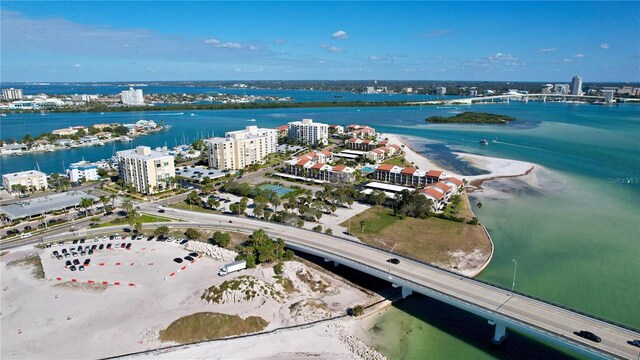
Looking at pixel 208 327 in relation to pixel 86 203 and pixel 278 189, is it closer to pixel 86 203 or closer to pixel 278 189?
pixel 86 203

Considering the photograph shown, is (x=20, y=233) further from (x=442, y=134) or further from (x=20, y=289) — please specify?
(x=442, y=134)

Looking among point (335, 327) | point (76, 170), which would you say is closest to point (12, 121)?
point (76, 170)

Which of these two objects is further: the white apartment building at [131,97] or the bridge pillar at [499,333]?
the white apartment building at [131,97]

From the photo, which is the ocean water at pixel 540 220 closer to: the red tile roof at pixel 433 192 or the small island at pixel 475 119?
the red tile roof at pixel 433 192

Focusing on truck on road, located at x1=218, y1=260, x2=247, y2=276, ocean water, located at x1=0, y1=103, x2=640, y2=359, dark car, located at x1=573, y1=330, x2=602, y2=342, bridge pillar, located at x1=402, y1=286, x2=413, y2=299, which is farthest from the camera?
truck on road, located at x1=218, y1=260, x2=247, y2=276

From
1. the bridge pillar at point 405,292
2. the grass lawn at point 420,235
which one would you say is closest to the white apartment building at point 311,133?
the grass lawn at point 420,235

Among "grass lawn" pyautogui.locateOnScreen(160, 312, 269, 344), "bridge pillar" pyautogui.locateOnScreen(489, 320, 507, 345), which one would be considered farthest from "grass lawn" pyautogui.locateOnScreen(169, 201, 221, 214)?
"bridge pillar" pyautogui.locateOnScreen(489, 320, 507, 345)

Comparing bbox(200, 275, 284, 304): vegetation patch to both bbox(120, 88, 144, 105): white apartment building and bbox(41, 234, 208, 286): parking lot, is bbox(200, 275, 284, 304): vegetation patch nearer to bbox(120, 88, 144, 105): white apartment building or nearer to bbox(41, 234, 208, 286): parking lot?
bbox(41, 234, 208, 286): parking lot
